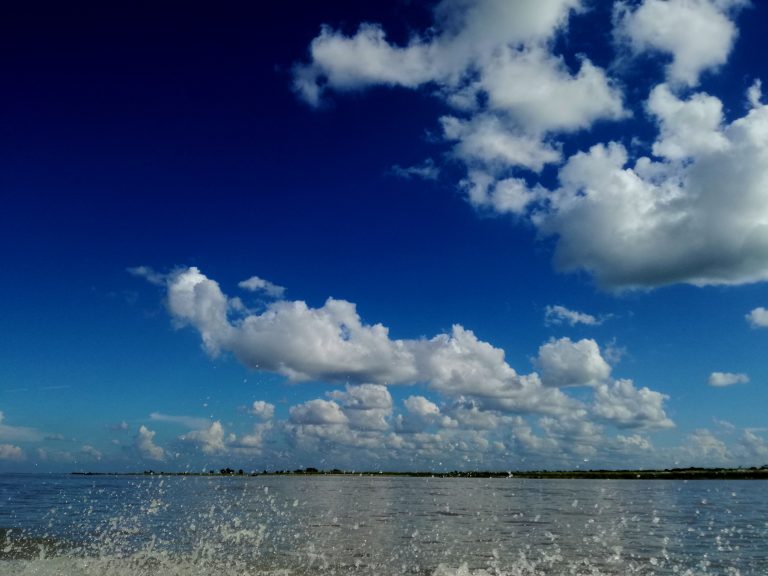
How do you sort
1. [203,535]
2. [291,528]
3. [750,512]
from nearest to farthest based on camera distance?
[203,535] → [291,528] → [750,512]

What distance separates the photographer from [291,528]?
143 feet

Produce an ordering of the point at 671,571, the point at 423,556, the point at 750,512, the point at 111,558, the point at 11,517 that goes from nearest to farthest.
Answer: the point at 671,571 → the point at 111,558 → the point at 423,556 → the point at 11,517 → the point at 750,512

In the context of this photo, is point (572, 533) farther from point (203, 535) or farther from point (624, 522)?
point (203, 535)

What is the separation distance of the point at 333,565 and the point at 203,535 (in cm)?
1591

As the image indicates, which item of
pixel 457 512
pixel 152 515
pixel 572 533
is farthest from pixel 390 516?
pixel 152 515

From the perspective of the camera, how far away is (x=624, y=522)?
4906 centimetres

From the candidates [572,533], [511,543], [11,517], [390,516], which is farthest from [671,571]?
[11,517]

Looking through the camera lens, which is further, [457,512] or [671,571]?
[457,512]

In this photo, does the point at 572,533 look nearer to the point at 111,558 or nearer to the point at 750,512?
the point at 111,558

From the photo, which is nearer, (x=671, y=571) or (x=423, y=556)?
(x=671, y=571)

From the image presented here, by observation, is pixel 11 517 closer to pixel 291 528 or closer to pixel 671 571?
pixel 291 528

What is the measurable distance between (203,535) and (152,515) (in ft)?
70.5

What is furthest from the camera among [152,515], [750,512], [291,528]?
[750,512]

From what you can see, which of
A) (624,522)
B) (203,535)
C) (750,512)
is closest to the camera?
(203,535)
